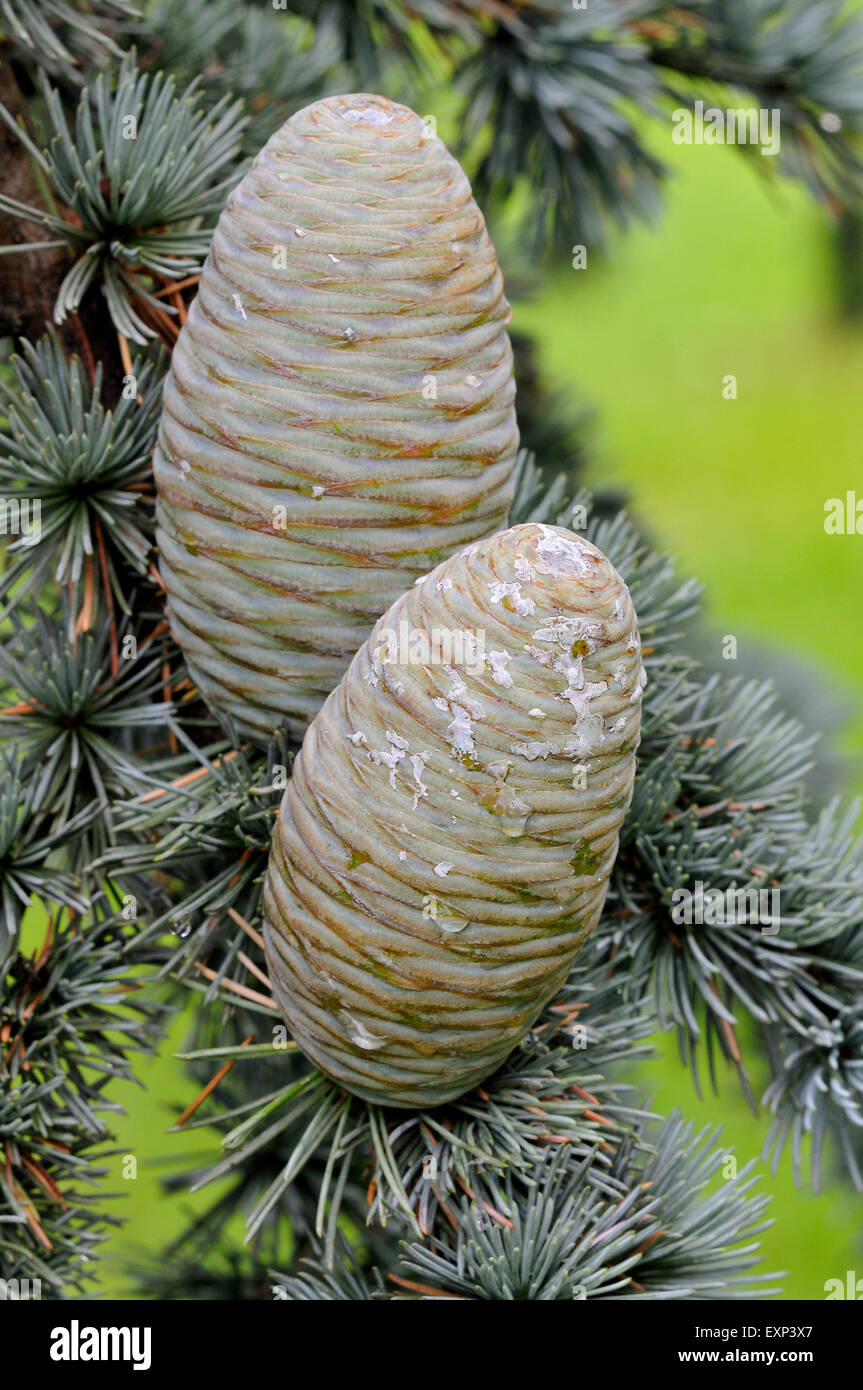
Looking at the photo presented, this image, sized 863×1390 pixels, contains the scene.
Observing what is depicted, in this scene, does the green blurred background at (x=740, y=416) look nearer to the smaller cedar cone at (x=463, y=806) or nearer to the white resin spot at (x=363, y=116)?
the smaller cedar cone at (x=463, y=806)

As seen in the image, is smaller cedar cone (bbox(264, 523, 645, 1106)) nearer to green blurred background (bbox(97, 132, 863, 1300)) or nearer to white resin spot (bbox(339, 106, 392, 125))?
white resin spot (bbox(339, 106, 392, 125))

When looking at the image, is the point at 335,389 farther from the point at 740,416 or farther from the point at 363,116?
the point at 740,416

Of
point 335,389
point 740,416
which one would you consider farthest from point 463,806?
point 740,416

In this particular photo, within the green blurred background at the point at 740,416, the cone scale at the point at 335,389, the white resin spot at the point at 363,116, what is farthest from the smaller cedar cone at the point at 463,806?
the green blurred background at the point at 740,416

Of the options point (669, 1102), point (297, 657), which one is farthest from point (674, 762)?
point (669, 1102)

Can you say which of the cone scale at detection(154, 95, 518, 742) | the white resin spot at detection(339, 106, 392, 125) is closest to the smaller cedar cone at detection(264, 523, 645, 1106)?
the cone scale at detection(154, 95, 518, 742)

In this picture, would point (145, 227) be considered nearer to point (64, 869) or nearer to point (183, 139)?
point (183, 139)
